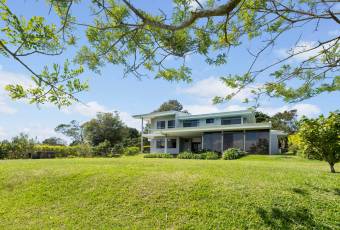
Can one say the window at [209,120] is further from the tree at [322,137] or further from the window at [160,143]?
the tree at [322,137]

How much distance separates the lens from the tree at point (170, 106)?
58.9 m

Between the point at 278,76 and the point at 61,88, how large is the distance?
15.6 ft

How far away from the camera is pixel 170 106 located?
5950cm

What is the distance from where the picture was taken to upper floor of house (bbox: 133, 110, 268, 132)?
30641 millimetres

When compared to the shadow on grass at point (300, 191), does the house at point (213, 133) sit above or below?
above

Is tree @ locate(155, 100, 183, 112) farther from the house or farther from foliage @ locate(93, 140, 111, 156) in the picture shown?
foliage @ locate(93, 140, 111, 156)

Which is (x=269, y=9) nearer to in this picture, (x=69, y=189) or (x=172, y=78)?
(x=172, y=78)

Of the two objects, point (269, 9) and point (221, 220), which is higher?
point (269, 9)

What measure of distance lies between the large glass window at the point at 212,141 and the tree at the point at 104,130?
16.1m

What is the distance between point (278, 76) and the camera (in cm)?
689

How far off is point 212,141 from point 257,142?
15.6ft

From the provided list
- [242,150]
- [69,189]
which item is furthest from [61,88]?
[242,150]

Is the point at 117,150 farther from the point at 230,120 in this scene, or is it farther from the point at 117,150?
the point at 230,120

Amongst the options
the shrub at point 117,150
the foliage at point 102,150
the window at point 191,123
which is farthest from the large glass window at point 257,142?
the foliage at point 102,150
